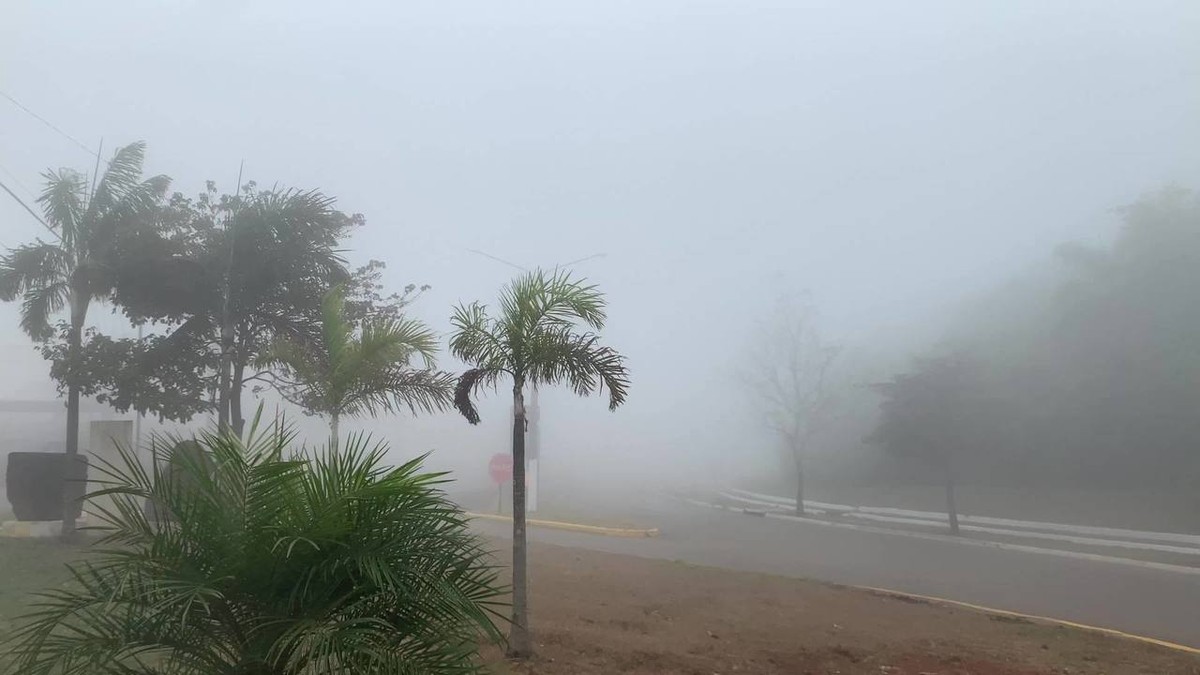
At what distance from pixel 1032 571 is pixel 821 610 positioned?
7.61 meters

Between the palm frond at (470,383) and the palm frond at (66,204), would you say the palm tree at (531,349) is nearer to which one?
the palm frond at (470,383)

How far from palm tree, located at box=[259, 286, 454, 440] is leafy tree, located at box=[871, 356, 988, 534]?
15.5 metres

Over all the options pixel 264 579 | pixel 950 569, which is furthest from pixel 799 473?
pixel 264 579

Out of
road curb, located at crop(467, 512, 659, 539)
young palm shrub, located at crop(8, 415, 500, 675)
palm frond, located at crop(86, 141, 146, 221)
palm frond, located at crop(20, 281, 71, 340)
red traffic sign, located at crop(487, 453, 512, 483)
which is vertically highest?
palm frond, located at crop(86, 141, 146, 221)

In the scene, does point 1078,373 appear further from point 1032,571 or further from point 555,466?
point 555,466

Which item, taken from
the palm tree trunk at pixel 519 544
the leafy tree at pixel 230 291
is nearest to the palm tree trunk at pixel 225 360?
the leafy tree at pixel 230 291

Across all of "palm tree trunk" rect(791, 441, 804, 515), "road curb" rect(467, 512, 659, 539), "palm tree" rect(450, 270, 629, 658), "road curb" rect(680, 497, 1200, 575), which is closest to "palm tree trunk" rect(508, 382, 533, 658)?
"palm tree" rect(450, 270, 629, 658)

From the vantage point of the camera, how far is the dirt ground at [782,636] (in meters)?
7.70

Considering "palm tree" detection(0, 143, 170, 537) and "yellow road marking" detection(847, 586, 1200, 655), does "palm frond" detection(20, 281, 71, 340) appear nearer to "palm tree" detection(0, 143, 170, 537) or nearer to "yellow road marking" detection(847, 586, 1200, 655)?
"palm tree" detection(0, 143, 170, 537)

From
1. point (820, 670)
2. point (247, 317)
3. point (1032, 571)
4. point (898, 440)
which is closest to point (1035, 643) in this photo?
point (820, 670)

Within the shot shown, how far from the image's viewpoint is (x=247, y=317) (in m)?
13.7

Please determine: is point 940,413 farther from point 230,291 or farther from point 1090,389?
point 230,291

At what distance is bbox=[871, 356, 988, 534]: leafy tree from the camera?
22875 millimetres

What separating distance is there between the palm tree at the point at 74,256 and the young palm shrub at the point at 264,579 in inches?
438
